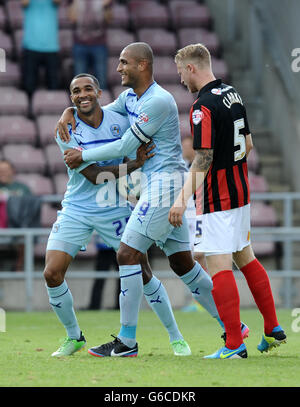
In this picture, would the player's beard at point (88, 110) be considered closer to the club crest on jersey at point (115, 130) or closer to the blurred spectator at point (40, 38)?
the club crest on jersey at point (115, 130)

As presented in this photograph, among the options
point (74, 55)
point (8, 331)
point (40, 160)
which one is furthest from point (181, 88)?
point (8, 331)

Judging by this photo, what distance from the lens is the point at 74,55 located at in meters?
13.6

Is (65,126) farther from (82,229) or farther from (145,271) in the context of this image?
(145,271)

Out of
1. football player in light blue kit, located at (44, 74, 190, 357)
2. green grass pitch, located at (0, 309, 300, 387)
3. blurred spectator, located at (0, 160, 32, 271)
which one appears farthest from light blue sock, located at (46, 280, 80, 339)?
blurred spectator, located at (0, 160, 32, 271)

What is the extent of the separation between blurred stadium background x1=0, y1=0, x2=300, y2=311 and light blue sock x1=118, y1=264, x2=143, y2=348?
5.16 metres

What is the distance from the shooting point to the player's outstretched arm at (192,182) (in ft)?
19.4

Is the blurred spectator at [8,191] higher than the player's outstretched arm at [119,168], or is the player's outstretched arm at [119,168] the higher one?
the player's outstretched arm at [119,168]

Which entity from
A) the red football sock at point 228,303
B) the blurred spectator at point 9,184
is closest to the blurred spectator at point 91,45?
the blurred spectator at point 9,184

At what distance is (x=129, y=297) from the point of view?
6316mm

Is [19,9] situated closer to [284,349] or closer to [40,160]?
[40,160]

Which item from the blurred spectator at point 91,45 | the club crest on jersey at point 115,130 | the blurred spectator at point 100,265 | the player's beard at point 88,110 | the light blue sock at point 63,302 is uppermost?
the blurred spectator at point 91,45

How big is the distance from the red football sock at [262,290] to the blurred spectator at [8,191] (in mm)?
5531

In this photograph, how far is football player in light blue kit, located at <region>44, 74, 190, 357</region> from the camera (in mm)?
6527

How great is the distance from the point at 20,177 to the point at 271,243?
3352 mm
